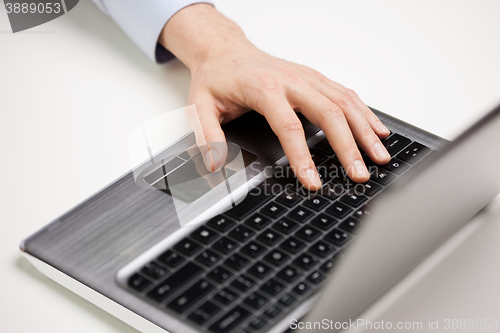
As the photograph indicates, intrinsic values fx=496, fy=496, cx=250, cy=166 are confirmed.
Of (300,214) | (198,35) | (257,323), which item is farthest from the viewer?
(198,35)

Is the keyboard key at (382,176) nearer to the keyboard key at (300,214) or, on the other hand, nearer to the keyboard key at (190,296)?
the keyboard key at (300,214)

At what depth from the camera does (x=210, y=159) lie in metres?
0.60

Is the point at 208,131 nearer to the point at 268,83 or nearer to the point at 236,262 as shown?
the point at 268,83

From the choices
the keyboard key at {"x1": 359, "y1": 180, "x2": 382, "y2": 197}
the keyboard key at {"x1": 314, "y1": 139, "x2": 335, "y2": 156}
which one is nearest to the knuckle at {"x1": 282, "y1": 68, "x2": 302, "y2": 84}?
the keyboard key at {"x1": 314, "y1": 139, "x2": 335, "y2": 156}

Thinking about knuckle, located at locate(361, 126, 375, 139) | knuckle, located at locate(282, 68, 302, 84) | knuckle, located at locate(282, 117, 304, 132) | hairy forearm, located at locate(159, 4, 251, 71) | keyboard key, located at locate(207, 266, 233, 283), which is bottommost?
keyboard key, located at locate(207, 266, 233, 283)

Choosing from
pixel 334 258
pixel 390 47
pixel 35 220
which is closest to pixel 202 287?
pixel 334 258

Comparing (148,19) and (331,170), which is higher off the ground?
(148,19)

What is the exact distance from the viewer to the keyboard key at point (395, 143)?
62 centimetres

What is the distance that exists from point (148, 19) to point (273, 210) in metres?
0.51

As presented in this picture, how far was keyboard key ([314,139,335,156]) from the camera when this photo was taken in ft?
2.07

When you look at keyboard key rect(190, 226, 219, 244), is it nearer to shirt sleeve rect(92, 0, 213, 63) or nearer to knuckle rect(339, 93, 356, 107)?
knuckle rect(339, 93, 356, 107)

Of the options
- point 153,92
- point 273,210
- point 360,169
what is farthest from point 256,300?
point 153,92

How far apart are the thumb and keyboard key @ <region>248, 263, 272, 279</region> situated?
6.5 inches

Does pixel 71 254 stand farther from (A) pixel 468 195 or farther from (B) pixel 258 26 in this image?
(B) pixel 258 26
